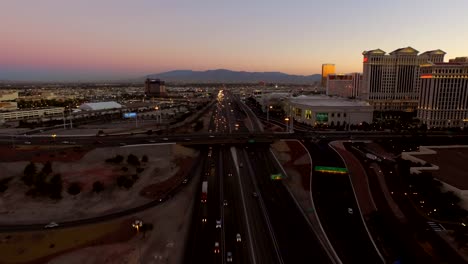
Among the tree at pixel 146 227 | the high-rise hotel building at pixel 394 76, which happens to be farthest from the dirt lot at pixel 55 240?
the high-rise hotel building at pixel 394 76

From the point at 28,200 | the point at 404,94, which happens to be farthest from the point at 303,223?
the point at 404,94

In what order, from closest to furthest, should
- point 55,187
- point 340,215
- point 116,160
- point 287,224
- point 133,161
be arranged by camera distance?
point 287,224 < point 340,215 < point 55,187 < point 116,160 < point 133,161

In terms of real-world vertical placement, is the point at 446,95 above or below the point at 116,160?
above

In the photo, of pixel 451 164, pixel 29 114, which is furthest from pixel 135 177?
pixel 29 114

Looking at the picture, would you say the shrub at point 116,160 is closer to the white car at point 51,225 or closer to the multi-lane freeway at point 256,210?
the multi-lane freeway at point 256,210

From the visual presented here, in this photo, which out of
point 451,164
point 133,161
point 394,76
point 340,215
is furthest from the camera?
point 394,76

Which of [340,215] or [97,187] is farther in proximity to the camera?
[97,187]

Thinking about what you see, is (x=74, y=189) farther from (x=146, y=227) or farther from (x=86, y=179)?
(x=146, y=227)
